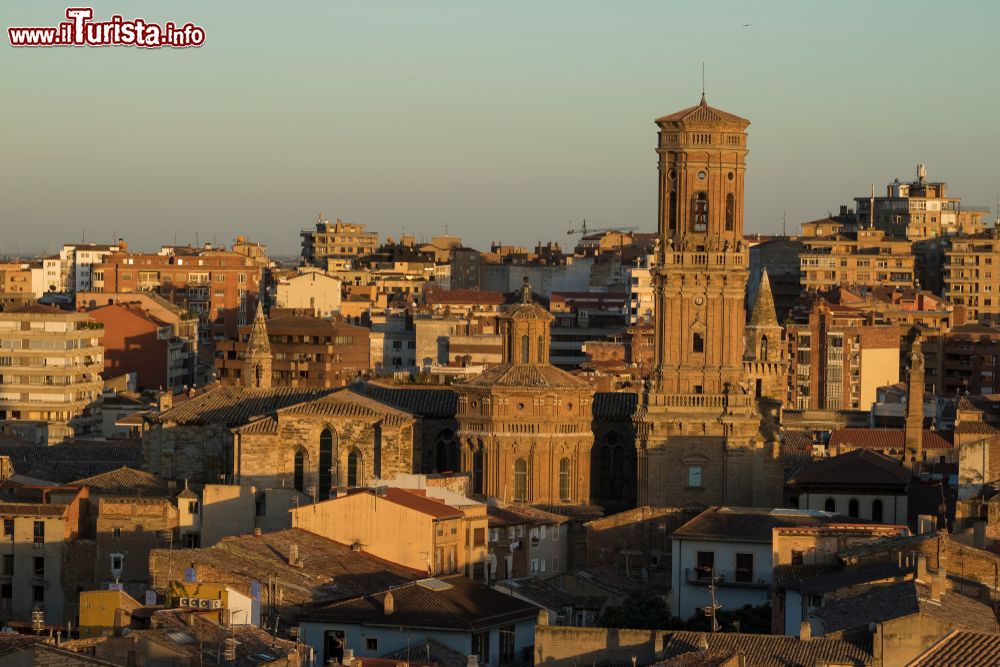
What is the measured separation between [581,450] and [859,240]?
11040cm

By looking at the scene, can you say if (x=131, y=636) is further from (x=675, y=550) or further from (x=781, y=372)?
(x=781, y=372)

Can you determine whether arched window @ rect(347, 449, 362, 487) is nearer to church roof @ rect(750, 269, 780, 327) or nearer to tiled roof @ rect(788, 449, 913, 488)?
tiled roof @ rect(788, 449, 913, 488)

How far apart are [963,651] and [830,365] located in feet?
342

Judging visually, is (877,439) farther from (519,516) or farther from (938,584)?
(938,584)

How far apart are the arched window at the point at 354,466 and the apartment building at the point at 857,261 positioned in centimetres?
10257

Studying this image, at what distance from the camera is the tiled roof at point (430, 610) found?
60531 millimetres

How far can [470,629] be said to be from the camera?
60.3 m

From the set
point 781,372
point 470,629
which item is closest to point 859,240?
point 781,372

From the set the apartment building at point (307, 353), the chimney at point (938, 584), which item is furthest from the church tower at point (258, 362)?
the apartment building at point (307, 353)

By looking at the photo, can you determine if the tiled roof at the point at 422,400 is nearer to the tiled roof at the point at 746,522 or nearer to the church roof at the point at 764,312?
the tiled roof at the point at 746,522

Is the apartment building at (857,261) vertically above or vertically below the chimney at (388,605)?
above

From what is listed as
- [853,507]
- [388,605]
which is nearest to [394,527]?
[388,605]

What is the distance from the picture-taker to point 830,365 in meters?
152

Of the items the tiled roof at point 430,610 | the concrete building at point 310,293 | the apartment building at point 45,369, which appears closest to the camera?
the tiled roof at point 430,610
